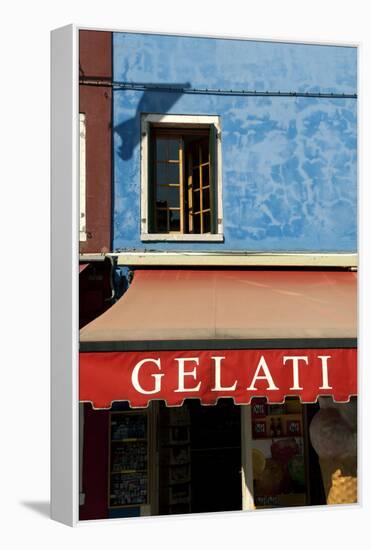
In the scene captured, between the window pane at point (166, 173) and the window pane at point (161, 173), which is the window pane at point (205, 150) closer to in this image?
the window pane at point (166, 173)

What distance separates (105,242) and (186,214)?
120 cm

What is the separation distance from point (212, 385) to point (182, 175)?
11.1ft

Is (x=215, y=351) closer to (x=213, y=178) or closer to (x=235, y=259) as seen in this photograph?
(x=235, y=259)

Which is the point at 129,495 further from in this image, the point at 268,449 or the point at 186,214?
the point at 186,214

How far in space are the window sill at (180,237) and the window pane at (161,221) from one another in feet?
0.87

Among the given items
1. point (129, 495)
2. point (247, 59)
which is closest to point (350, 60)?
point (247, 59)

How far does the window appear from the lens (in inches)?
434

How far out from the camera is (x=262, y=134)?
36.7 ft

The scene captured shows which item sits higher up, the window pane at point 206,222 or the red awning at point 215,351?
the window pane at point 206,222

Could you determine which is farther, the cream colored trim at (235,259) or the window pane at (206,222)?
the window pane at (206,222)

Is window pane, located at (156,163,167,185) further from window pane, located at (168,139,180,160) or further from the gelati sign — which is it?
the gelati sign

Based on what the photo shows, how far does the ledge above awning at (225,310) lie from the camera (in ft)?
29.8

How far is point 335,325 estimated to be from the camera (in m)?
9.59

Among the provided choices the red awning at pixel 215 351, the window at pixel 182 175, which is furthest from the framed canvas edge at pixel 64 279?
the window at pixel 182 175
